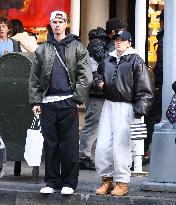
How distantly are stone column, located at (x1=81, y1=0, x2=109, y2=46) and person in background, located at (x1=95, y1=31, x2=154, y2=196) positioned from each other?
18.5 feet

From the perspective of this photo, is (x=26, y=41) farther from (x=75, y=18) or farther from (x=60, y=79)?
(x=60, y=79)

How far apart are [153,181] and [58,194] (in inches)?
48.6

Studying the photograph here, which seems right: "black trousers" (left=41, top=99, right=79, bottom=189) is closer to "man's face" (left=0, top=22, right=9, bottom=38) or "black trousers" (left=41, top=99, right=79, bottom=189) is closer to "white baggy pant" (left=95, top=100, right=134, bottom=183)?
"white baggy pant" (left=95, top=100, right=134, bottom=183)

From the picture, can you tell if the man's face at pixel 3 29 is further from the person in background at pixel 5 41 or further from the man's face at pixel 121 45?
the man's face at pixel 121 45

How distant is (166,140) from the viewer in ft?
33.6

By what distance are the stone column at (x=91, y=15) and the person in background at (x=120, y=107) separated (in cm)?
565

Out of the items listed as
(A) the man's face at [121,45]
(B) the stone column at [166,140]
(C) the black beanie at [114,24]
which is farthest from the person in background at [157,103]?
(A) the man's face at [121,45]

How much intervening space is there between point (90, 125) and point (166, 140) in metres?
2.29

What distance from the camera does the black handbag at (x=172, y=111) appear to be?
9.89m

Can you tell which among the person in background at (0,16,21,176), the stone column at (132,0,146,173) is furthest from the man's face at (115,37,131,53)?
the person in background at (0,16,21,176)

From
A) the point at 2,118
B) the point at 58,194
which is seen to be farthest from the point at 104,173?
the point at 2,118

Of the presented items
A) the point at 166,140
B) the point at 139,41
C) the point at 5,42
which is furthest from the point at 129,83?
the point at 5,42

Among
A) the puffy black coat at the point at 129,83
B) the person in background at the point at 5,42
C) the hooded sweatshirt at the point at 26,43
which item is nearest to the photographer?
the puffy black coat at the point at 129,83

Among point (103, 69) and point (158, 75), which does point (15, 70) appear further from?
point (158, 75)
